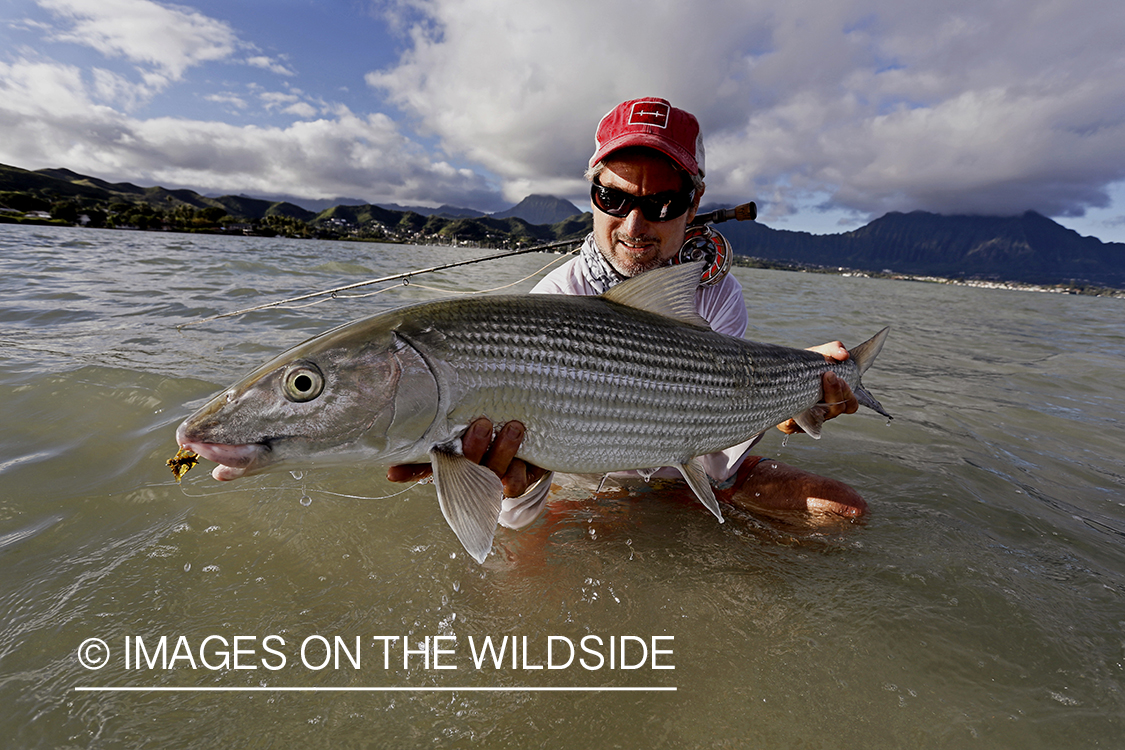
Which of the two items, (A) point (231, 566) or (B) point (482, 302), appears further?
(A) point (231, 566)

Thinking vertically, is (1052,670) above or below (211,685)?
above

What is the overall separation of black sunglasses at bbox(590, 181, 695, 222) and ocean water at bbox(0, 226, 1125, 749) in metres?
2.58

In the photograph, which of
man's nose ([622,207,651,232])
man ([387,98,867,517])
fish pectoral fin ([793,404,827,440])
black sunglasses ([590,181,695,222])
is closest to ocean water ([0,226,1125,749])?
man ([387,98,867,517])

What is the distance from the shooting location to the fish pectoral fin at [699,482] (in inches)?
113

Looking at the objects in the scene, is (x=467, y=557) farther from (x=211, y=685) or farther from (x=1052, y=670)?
(x=1052, y=670)

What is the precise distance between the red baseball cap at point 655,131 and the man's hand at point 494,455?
8.59ft

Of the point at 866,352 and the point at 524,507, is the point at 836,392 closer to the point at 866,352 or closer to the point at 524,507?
the point at 866,352

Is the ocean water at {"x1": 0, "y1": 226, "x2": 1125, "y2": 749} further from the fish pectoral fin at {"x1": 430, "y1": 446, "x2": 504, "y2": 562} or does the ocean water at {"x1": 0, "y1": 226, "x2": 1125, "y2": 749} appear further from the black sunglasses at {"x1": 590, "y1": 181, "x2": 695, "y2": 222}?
the black sunglasses at {"x1": 590, "y1": 181, "x2": 695, "y2": 222}

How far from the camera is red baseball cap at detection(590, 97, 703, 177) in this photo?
382 centimetres

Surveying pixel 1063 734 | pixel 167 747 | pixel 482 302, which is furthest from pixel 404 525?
pixel 1063 734

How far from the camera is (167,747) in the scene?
215 cm

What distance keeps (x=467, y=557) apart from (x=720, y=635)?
178 cm

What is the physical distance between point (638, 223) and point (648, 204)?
17cm

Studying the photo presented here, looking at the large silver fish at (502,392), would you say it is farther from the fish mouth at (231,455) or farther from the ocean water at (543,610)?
the ocean water at (543,610)
